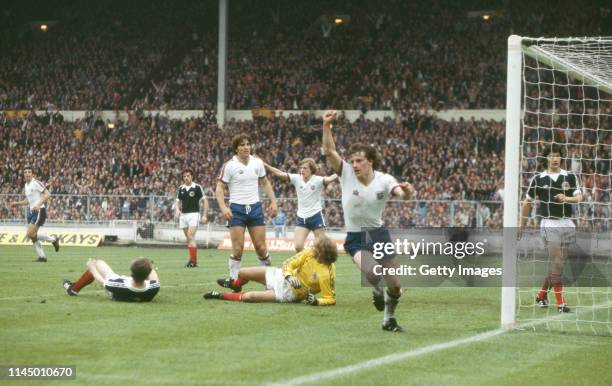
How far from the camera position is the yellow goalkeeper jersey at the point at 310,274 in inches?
451

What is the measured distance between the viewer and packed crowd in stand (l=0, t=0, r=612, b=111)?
3950 centimetres

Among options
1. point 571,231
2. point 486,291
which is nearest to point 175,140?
point 486,291

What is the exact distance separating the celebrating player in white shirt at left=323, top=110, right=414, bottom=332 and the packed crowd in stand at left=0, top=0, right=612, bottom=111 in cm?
2887

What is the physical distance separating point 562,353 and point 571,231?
3992 mm

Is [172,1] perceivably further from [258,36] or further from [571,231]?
[571,231]

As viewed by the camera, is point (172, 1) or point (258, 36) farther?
point (172, 1)

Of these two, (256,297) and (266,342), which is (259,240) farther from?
(266,342)

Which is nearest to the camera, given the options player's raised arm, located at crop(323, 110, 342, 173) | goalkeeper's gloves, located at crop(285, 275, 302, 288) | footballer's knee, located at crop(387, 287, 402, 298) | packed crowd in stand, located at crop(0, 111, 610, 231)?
player's raised arm, located at crop(323, 110, 342, 173)

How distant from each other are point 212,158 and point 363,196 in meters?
29.7

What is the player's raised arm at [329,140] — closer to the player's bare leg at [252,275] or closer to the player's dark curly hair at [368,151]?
the player's dark curly hair at [368,151]

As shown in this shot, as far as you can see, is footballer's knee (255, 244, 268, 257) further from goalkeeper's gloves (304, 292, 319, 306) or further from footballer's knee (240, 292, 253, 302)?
goalkeeper's gloves (304, 292, 319, 306)

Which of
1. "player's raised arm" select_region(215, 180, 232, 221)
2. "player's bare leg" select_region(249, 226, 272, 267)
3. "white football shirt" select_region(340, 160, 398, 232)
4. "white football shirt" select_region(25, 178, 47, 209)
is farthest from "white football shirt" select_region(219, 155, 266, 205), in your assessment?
"white football shirt" select_region(25, 178, 47, 209)

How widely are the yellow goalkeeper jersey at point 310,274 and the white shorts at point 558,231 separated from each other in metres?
2.97

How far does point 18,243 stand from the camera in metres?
31.7
